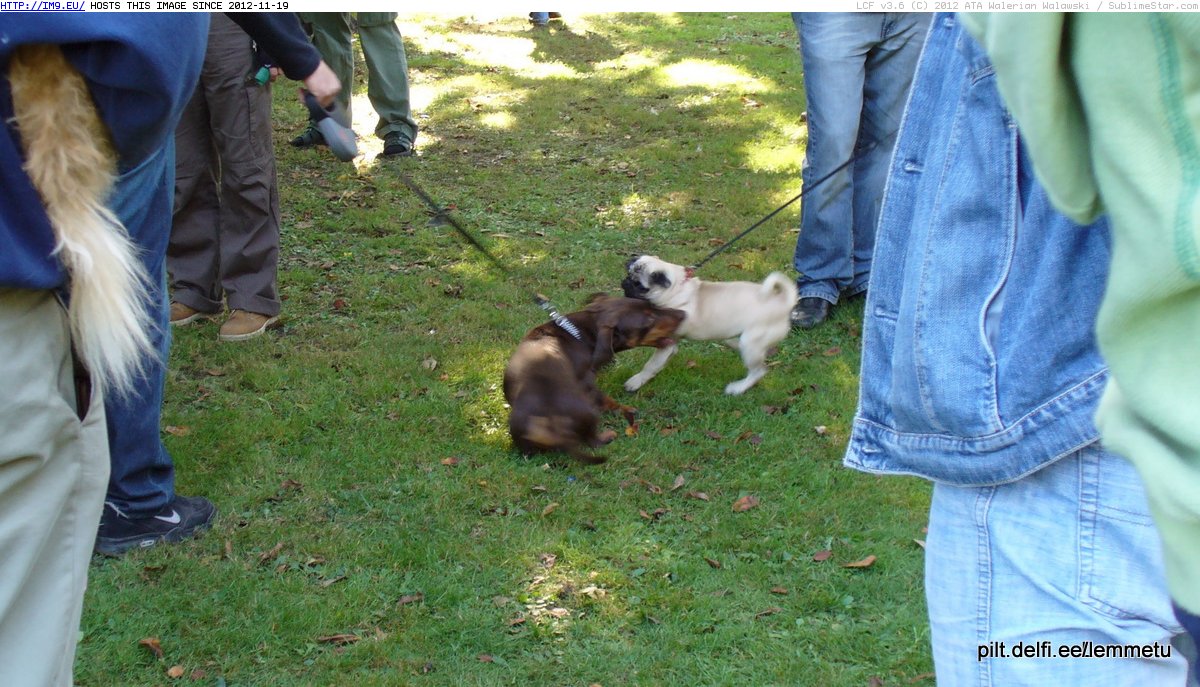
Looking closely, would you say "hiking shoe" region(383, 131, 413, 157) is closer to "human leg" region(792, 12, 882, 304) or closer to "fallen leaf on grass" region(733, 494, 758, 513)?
"human leg" region(792, 12, 882, 304)

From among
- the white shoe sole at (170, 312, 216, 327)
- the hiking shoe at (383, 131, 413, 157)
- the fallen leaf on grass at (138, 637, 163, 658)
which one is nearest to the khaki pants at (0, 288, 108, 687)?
the fallen leaf on grass at (138, 637, 163, 658)

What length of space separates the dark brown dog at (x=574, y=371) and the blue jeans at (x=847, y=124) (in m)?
1.21

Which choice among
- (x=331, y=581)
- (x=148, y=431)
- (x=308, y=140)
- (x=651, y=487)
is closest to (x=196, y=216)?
(x=148, y=431)

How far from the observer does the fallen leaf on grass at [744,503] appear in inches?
176

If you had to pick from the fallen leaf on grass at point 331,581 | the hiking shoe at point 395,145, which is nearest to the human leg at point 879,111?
the fallen leaf on grass at point 331,581

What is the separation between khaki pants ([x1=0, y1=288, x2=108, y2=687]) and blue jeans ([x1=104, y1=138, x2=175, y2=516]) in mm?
876

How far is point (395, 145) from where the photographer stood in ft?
29.9

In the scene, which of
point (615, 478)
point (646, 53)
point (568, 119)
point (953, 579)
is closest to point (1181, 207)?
point (953, 579)

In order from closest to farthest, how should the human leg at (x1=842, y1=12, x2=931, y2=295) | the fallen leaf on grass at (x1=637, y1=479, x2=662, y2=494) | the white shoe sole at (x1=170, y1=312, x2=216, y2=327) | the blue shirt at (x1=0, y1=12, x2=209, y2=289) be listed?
1. the blue shirt at (x1=0, y1=12, x2=209, y2=289)
2. the fallen leaf on grass at (x1=637, y1=479, x2=662, y2=494)
3. the human leg at (x1=842, y1=12, x2=931, y2=295)
4. the white shoe sole at (x1=170, y1=312, x2=216, y2=327)

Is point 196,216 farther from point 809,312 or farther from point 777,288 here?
point 809,312

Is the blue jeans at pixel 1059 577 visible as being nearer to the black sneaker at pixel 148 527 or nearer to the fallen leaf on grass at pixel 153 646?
the fallen leaf on grass at pixel 153 646

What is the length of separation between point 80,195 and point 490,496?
2.76 m

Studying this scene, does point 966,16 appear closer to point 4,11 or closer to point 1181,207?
point 1181,207

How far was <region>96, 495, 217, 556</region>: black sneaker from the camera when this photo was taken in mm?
4004
